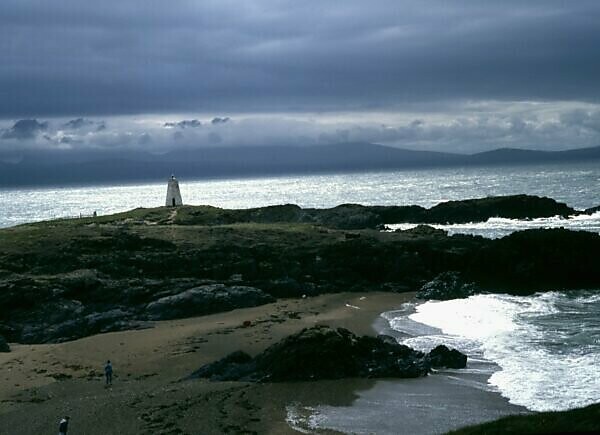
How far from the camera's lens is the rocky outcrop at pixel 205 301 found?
4484 centimetres

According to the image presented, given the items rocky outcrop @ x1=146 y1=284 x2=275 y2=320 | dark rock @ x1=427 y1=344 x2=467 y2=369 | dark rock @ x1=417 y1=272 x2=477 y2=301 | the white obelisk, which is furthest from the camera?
the white obelisk

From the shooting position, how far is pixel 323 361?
1163 inches

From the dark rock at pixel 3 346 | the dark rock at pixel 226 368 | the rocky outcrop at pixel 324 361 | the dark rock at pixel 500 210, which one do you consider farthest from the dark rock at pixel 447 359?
the dark rock at pixel 500 210

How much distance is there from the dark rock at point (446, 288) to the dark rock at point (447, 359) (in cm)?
1705

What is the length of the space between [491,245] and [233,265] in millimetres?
19662

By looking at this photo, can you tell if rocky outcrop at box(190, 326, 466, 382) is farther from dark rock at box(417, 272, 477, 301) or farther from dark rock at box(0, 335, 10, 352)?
dark rock at box(417, 272, 477, 301)

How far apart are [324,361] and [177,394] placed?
20.2 feet

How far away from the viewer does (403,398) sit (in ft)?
87.0

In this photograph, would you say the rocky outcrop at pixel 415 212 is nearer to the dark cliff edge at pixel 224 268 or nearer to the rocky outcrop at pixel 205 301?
the dark cliff edge at pixel 224 268

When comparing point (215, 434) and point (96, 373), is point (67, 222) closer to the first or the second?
point (96, 373)

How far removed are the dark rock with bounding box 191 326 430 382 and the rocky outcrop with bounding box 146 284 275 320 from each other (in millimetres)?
A: 14538

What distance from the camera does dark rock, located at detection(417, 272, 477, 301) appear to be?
4794 cm

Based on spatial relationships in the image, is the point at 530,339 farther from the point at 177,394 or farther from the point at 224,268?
the point at 224,268

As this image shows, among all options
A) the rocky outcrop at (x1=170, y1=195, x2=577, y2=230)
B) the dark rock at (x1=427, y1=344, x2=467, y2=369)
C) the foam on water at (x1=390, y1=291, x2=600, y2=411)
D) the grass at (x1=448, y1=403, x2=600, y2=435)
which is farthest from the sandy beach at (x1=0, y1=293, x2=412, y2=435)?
the rocky outcrop at (x1=170, y1=195, x2=577, y2=230)
